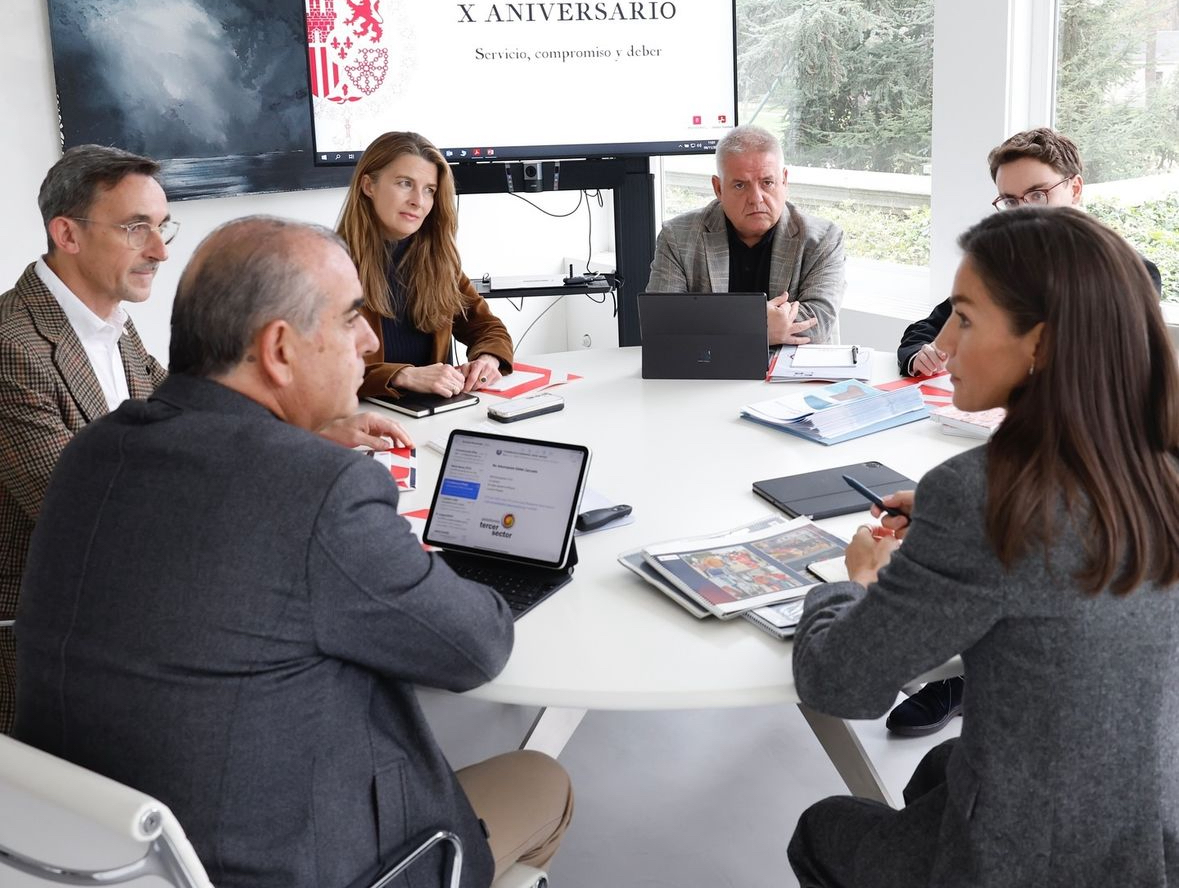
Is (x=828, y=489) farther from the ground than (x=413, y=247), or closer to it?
closer to it

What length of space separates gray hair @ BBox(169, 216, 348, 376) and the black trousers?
37.6 inches

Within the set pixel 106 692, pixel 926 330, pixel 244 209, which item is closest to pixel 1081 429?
pixel 106 692

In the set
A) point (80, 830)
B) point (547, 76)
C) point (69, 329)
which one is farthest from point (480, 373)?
point (80, 830)

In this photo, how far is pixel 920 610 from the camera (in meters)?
1.33

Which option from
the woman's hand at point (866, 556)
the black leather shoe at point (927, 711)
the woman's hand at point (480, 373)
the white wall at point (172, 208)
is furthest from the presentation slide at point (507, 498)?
the white wall at point (172, 208)

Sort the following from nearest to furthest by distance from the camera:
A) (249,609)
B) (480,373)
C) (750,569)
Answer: (249,609) → (750,569) → (480,373)

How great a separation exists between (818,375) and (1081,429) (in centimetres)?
170

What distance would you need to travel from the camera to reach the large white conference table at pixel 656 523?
5.12 feet

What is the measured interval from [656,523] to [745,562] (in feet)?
0.93

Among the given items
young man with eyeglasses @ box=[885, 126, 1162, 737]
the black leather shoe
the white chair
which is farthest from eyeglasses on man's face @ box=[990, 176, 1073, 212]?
the white chair

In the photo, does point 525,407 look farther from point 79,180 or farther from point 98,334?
point 79,180

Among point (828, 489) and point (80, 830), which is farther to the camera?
point (828, 489)

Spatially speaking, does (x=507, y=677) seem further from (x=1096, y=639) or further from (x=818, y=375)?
(x=818, y=375)

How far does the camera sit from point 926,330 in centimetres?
310
